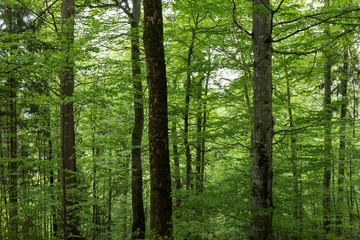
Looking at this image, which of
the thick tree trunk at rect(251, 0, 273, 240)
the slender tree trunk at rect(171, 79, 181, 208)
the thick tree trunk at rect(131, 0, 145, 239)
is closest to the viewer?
the thick tree trunk at rect(251, 0, 273, 240)

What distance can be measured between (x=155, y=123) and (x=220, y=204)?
7.53 feet

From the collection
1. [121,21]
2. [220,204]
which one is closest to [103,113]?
[121,21]

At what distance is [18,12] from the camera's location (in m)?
9.70

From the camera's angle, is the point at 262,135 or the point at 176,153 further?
the point at 176,153

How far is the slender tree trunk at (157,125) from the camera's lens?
3.80m

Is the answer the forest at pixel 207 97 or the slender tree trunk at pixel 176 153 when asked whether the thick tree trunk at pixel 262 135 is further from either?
the slender tree trunk at pixel 176 153

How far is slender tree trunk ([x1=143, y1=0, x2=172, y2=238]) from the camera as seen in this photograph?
3.80 m

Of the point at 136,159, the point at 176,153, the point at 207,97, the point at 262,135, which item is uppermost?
the point at 207,97

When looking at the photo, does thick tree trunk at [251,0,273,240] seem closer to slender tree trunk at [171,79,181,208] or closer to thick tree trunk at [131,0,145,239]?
slender tree trunk at [171,79,181,208]

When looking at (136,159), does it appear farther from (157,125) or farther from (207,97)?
(157,125)

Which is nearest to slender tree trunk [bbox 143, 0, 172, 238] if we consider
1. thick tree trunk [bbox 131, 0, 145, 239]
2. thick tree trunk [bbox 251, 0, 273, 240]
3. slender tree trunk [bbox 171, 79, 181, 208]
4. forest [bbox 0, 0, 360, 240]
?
forest [bbox 0, 0, 360, 240]

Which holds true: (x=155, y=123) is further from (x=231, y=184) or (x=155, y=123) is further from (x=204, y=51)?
(x=204, y=51)

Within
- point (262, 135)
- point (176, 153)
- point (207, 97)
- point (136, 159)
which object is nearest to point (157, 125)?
point (262, 135)

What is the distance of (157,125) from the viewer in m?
3.87
